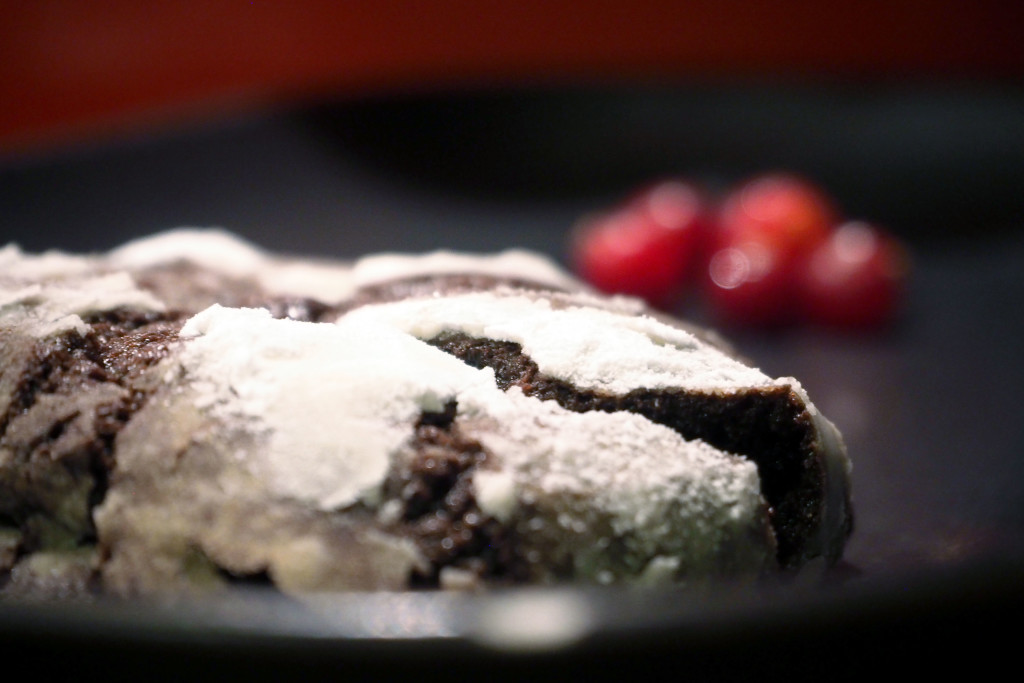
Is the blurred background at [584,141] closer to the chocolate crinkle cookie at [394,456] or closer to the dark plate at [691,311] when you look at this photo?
the dark plate at [691,311]

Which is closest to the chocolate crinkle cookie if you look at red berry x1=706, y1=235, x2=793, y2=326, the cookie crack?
the cookie crack

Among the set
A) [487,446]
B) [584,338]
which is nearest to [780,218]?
[584,338]

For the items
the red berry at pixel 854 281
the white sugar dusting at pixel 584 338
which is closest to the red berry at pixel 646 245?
the red berry at pixel 854 281

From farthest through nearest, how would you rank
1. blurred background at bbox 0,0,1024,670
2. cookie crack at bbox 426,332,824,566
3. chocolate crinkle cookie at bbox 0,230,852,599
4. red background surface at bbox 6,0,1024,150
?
red background surface at bbox 6,0,1024,150
blurred background at bbox 0,0,1024,670
cookie crack at bbox 426,332,824,566
chocolate crinkle cookie at bbox 0,230,852,599

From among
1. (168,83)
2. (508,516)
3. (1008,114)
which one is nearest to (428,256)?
(508,516)

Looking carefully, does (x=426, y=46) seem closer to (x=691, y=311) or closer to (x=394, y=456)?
(x=691, y=311)

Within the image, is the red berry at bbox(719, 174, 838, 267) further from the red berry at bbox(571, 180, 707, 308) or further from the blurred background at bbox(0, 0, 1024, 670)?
the blurred background at bbox(0, 0, 1024, 670)
